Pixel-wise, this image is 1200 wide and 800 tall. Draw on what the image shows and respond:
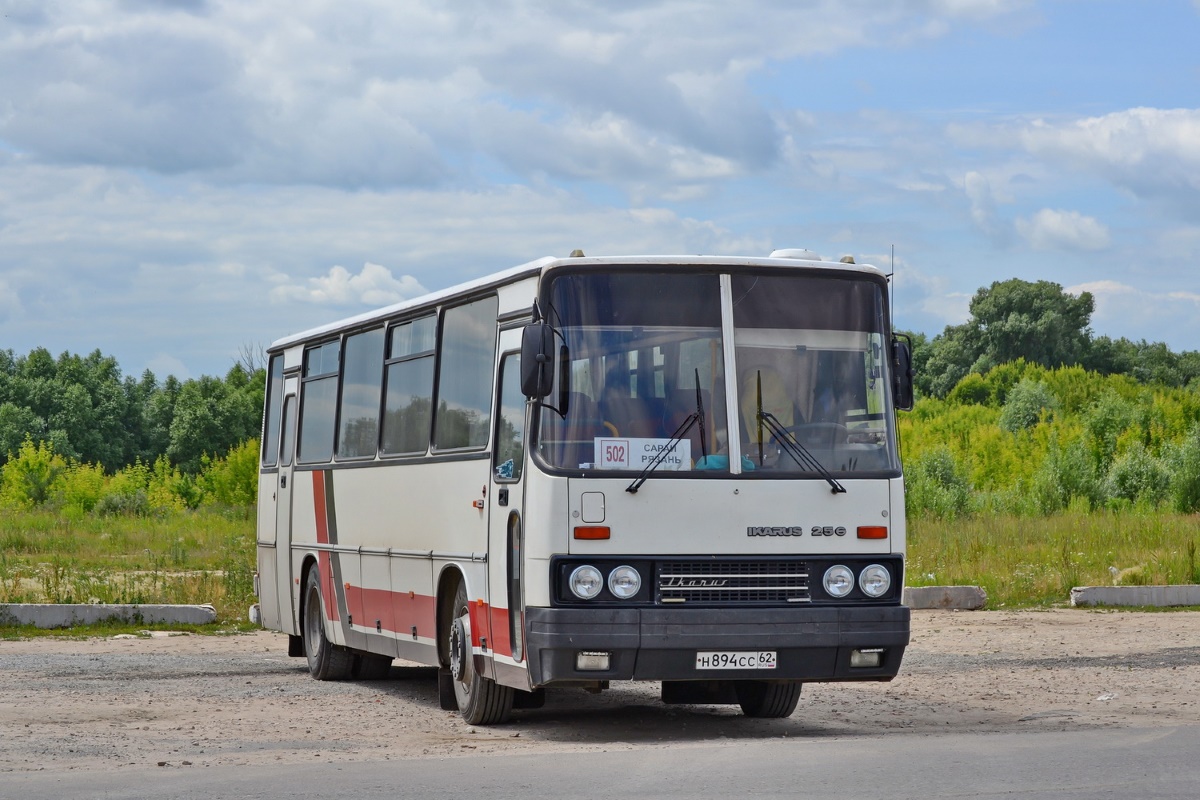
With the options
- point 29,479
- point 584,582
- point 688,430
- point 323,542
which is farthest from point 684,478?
point 29,479

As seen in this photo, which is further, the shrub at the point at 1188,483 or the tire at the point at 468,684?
the shrub at the point at 1188,483

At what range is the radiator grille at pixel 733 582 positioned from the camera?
11.3 meters

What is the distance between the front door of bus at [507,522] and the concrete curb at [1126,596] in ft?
54.3

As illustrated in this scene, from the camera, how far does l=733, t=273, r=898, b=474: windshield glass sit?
455 inches

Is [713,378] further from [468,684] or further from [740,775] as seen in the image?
[468,684]

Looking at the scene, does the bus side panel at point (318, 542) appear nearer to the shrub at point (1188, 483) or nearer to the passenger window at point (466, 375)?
the passenger window at point (466, 375)

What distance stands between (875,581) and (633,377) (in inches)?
86.3

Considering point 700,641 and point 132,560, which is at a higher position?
point 132,560

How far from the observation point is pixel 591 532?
36.6 feet

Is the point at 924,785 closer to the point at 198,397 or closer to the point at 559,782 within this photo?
the point at 559,782

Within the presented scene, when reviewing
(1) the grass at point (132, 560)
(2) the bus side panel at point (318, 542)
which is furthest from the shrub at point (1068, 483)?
(2) the bus side panel at point (318, 542)

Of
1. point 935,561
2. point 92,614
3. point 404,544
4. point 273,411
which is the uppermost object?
point 273,411

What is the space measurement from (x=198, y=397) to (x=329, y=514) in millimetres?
102793

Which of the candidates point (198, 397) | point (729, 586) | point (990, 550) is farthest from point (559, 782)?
point (198, 397)
